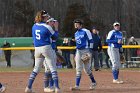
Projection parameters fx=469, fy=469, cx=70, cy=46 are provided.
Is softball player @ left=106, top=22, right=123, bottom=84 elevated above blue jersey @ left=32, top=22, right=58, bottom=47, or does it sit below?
below

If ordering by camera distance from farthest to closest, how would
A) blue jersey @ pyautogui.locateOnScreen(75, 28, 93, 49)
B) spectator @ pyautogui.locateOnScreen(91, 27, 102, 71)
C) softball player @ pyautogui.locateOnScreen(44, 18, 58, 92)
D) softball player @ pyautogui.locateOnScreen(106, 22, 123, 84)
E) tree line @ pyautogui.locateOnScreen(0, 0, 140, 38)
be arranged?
tree line @ pyautogui.locateOnScreen(0, 0, 140, 38) → spectator @ pyautogui.locateOnScreen(91, 27, 102, 71) → softball player @ pyautogui.locateOnScreen(106, 22, 123, 84) → blue jersey @ pyautogui.locateOnScreen(75, 28, 93, 49) → softball player @ pyautogui.locateOnScreen(44, 18, 58, 92)

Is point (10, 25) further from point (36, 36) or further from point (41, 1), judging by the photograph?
point (36, 36)

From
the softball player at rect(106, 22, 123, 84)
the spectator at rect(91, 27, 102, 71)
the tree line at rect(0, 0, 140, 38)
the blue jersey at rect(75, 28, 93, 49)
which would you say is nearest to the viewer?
the blue jersey at rect(75, 28, 93, 49)

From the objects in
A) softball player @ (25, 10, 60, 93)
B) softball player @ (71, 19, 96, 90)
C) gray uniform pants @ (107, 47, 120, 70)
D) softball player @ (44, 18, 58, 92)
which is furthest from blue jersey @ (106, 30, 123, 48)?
softball player @ (25, 10, 60, 93)

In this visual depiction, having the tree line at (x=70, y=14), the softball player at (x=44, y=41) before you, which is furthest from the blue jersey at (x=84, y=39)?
the tree line at (x=70, y=14)

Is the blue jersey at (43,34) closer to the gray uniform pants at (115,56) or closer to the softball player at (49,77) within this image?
the softball player at (49,77)

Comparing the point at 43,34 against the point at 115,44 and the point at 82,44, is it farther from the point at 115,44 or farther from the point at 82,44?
the point at 115,44

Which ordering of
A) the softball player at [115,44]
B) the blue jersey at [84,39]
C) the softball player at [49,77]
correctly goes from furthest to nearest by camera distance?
the softball player at [115,44], the blue jersey at [84,39], the softball player at [49,77]

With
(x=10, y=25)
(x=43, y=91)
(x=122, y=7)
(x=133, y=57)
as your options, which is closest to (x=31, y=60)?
(x=133, y=57)

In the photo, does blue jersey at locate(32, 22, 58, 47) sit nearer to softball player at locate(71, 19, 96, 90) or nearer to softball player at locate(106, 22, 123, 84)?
softball player at locate(71, 19, 96, 90)

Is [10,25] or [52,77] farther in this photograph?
[10,25]

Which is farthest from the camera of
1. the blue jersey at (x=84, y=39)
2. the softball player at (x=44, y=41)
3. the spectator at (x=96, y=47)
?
the spectator at (x=96, y=47)

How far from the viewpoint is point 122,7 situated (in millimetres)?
48500

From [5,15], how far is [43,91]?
1648 inches
